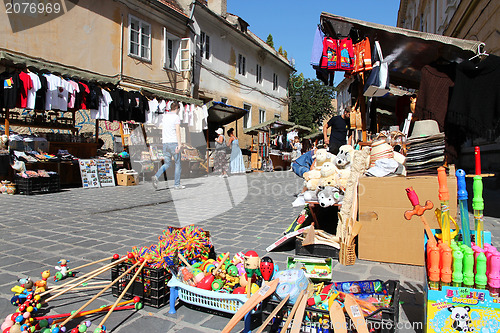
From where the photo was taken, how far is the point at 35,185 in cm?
790

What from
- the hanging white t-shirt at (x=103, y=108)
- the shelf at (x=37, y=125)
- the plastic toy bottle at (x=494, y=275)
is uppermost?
the hanging white t-shirt at (x=103, y=108)

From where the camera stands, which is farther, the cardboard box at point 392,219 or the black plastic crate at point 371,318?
the cardboard box at point 392,219

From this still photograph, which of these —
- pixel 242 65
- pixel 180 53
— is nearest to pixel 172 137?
pixel 180 53

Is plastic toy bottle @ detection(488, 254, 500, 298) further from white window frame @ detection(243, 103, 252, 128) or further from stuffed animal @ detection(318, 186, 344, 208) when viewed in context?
white window frame @ detection(243, 103, 252, 128)

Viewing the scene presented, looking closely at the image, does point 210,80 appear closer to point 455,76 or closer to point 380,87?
point 380,87

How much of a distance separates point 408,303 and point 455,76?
135 inches

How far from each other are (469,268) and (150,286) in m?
1.91

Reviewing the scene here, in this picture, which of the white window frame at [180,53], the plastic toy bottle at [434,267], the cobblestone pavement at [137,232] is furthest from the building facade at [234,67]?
the plastic toy bottle at [434,267]

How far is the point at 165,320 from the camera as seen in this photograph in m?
2.16

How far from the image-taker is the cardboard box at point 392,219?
3203 millimetres

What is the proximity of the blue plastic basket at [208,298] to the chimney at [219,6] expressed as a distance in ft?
70.4

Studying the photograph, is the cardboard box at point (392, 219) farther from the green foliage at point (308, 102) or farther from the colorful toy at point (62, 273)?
the green foliage at point (308, 102)

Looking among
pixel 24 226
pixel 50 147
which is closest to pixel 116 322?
pixel 24 226

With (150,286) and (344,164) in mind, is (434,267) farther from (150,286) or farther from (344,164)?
(344,164)
